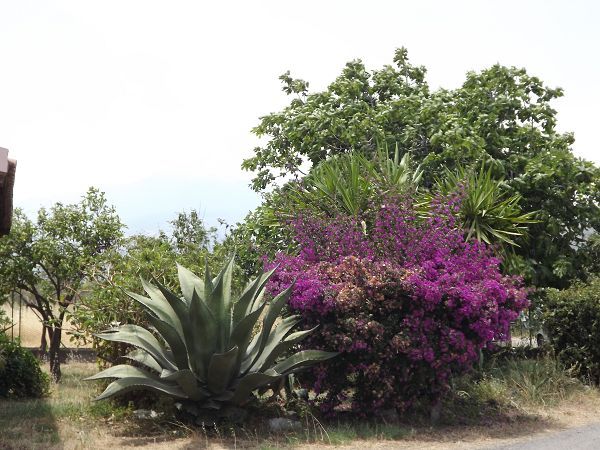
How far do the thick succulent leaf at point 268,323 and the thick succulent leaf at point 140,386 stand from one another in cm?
97

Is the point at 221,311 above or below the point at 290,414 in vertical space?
above

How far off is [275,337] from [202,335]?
1.07 meters

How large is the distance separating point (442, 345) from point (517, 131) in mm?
8695

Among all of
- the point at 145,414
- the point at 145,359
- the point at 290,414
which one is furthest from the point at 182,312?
the point at 290,414

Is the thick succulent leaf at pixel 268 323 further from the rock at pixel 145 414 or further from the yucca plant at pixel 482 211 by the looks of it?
the yucca plant at pixel 482 211

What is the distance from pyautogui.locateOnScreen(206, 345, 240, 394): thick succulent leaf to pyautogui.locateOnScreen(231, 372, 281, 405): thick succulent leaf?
19 centimetres

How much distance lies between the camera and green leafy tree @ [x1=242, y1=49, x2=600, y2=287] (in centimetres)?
1600

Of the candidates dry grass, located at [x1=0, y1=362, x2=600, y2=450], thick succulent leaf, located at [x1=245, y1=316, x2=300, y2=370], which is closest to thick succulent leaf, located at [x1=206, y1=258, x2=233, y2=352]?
thick succulent leaf, located at [x1=245, y1=316, x2=300, y2=370]

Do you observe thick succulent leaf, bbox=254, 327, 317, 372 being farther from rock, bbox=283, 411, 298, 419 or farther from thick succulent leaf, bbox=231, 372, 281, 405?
rock, bbox=283, 411, 298, 419

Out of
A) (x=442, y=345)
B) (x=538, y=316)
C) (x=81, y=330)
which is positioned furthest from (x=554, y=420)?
(x=81, y=330)

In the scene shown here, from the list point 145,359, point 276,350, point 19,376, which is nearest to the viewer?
point 276,350

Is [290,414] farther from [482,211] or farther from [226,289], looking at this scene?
[482,211]

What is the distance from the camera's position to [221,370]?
953 centimetres

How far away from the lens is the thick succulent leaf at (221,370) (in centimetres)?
927
